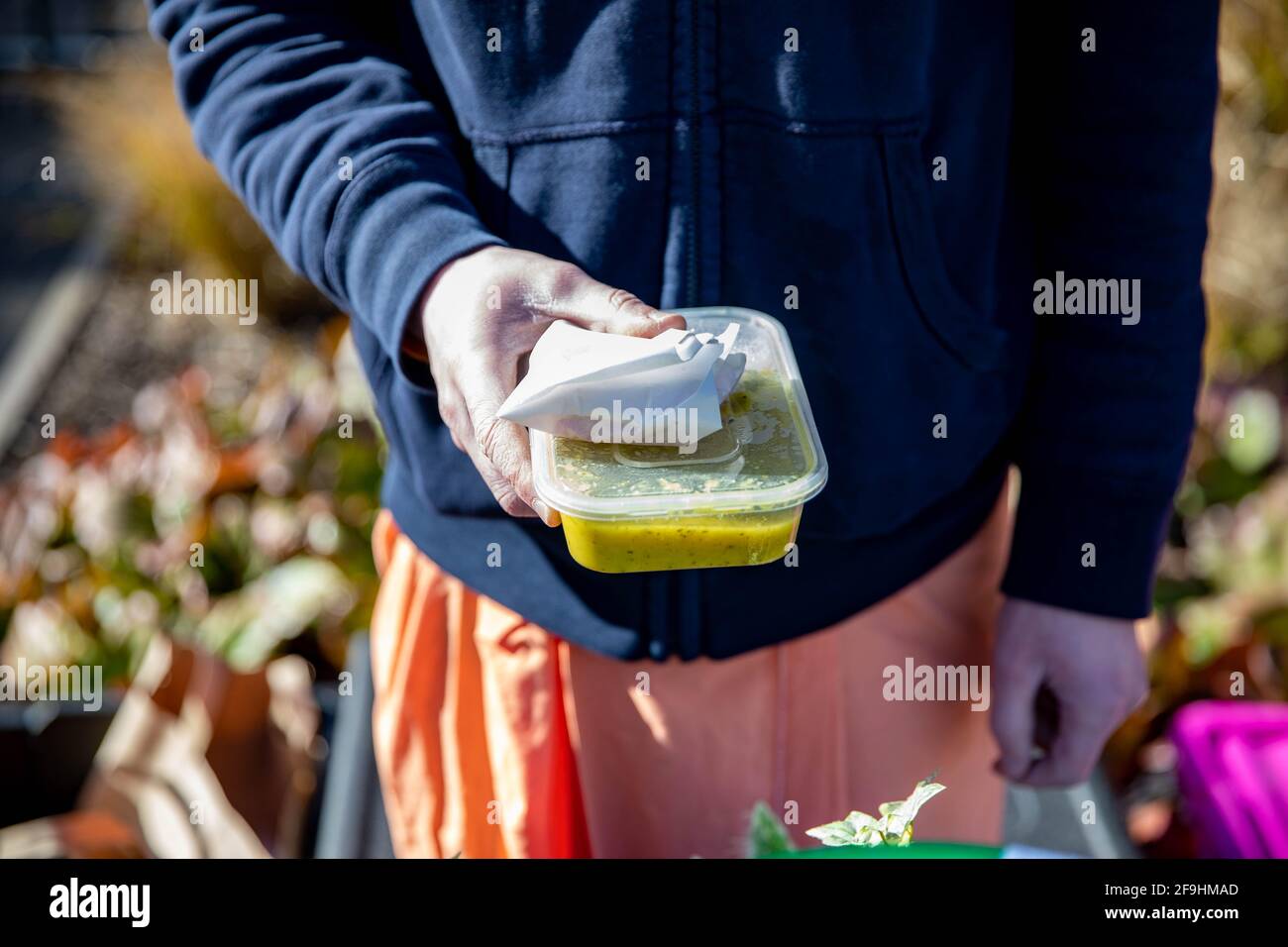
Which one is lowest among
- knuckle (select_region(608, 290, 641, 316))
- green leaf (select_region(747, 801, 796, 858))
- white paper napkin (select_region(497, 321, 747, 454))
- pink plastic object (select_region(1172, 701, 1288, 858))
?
pink plastic object (select_region(1172, 701, 1288, 858))

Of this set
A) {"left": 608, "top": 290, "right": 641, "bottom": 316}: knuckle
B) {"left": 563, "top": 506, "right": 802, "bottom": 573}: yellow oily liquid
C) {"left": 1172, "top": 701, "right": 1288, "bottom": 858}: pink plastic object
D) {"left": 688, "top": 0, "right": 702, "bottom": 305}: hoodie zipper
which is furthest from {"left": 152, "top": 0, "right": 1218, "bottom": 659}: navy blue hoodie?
{"left": 1172, "top": 701, "right": 1288, "bottom": 858}: pink plastic object

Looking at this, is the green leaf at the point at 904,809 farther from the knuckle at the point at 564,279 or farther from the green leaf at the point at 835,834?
the knuckle at the point at 564,279

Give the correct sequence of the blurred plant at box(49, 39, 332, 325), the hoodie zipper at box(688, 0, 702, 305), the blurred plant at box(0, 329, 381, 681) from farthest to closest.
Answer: the blurred plant at box(49, 39, 332, 325), the blurred plant at box(0, 329, 381, 681), the hoodie zipper at box(688, 0, 702, 305)

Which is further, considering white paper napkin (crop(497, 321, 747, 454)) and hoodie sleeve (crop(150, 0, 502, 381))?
hoodie sleeve (crop(150, 0, 502, 381))

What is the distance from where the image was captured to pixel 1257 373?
9.60 ft

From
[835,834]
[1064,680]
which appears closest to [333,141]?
[835,834]

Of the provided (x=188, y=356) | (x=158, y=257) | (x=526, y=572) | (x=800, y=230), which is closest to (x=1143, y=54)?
(x=800, y=230)

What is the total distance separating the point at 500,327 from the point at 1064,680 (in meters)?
0.72

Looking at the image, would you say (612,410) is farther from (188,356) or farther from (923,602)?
(188,356)

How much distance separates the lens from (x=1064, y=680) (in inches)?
45.8

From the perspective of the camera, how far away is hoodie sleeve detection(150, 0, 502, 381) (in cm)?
90

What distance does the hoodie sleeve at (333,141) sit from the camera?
898mm

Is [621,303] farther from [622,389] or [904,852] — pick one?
[904,852]

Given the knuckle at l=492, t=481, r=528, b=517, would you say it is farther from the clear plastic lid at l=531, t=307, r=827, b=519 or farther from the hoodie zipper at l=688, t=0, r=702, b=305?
the hoodie zipper at l=688, t=0, r=702, b=305
